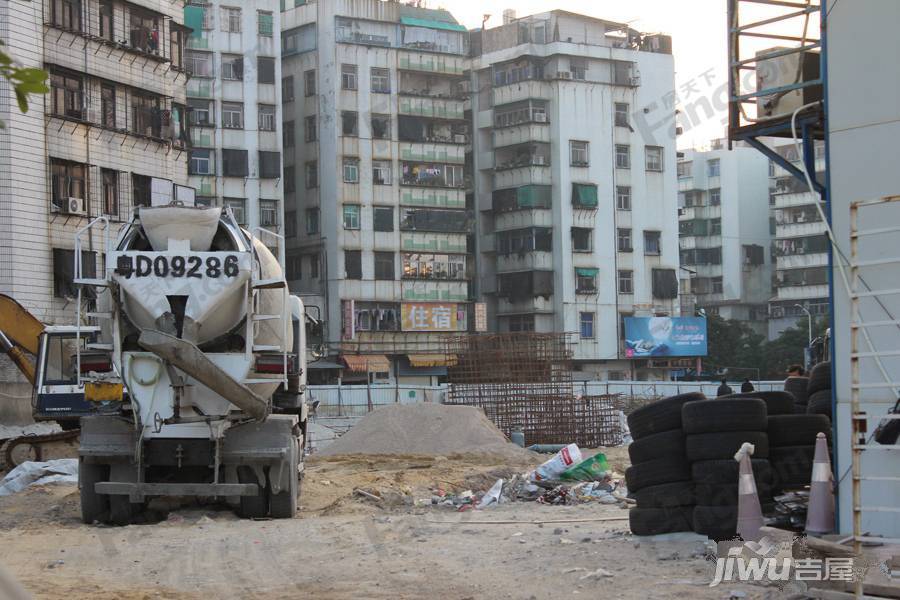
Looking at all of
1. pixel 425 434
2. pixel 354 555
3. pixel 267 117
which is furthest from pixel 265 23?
pixel 354 555

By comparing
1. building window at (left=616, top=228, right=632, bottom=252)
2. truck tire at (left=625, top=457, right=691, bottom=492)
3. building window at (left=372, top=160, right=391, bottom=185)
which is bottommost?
truck tire at (left=625, top=457, right=691, bottom=492)

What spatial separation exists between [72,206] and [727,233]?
62.0 meters

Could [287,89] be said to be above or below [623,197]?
above

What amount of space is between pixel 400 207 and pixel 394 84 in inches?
271

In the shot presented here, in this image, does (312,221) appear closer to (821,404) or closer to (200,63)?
(200,63)

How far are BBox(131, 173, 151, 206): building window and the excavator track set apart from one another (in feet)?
64.0

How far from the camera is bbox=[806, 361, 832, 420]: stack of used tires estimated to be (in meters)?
11.5

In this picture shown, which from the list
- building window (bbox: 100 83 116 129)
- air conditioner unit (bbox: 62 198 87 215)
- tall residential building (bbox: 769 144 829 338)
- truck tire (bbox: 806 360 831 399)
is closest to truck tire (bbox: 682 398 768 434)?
truck tire (bbox: 806 360 831 399)

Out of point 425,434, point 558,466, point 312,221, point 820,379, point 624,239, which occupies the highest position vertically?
point 312,221

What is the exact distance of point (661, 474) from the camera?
1098 cm

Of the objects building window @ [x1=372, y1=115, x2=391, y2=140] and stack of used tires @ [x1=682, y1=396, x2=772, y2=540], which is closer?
stack of used tires @ [x1=682, y1=396, x2=772, y2=540]

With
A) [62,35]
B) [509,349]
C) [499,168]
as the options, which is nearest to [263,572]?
[509,349]

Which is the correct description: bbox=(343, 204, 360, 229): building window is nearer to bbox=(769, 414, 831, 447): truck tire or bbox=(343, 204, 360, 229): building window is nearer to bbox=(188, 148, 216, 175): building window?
bbox=(188, 148, 216, 175): building window

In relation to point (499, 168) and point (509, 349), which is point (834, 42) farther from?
point (499, 168)
